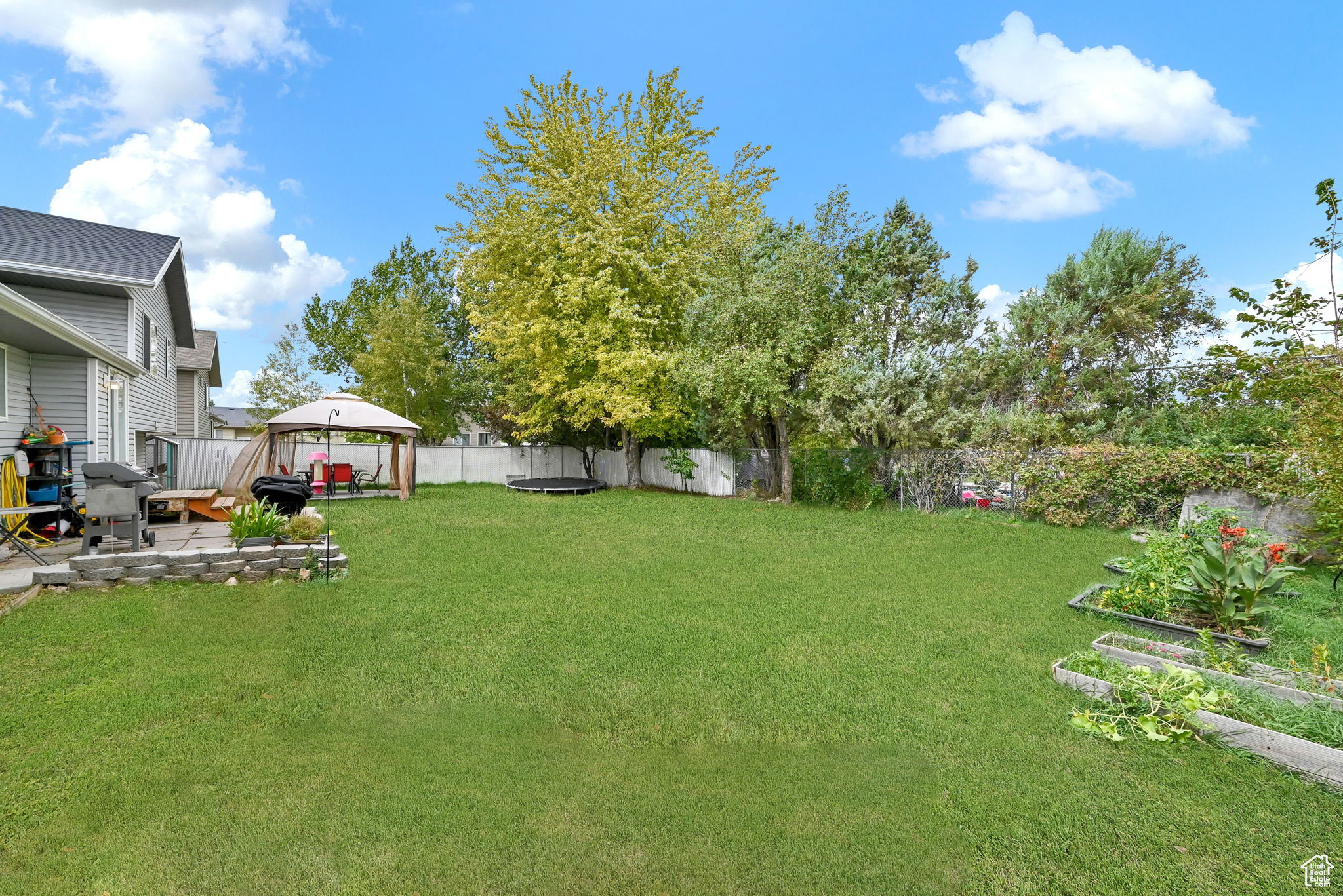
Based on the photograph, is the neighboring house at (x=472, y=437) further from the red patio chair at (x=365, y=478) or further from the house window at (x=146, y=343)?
the house window at (x=146, y=343)

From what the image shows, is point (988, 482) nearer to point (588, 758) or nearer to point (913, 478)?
point (913, 478)

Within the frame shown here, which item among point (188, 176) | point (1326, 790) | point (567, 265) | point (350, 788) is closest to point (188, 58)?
point (188, 176)

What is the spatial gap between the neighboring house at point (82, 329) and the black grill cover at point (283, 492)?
1991 millimetres

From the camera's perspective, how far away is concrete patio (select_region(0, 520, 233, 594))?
18.0 ft

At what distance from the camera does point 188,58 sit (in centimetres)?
1045

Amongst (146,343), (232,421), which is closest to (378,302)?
(232,421)

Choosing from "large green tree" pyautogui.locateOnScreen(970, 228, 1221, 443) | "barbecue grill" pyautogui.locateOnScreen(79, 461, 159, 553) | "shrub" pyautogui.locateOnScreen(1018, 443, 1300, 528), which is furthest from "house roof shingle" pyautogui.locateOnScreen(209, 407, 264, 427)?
"shrub" pyautogui.locateOnScreen(1018, 443, 1300, 528)

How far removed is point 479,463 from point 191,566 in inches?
Result: 564

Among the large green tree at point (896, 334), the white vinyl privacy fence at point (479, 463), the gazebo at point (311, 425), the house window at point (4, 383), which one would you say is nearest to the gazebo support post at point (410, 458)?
the gazebo at point (311, 425)

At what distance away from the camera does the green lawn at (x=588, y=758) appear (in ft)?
7.16

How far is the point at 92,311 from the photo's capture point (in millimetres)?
9703

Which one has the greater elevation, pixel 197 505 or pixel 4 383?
pixel 4 383

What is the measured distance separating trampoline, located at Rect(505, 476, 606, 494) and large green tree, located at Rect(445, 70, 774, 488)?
1.61m

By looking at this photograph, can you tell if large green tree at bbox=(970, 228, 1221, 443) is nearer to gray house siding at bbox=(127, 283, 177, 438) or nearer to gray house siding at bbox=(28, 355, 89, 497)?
gray house siding at bbox=(28, 355, 89, 497)
